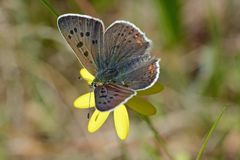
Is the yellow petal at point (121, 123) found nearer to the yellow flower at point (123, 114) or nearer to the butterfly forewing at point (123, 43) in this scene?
the yellow flower at point (123, 114)

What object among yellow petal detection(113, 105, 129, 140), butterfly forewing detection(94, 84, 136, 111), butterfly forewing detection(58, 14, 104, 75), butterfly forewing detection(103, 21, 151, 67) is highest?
butterfly forewing detection(58, 14, 104, 75)

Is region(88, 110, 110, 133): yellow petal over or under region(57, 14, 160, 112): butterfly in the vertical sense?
under

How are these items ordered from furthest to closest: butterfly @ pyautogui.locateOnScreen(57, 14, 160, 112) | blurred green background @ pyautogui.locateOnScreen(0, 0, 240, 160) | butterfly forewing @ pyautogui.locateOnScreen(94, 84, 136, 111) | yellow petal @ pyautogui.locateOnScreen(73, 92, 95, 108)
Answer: blurred green background @ pyautogui.locateOnScreen(0, 0, 240, 160) → yellow petal @ pyautogui.locateOnScreen(73, 92, 95, 108) → butterfly @ pyautogui.locateOnScreen(57, 14, 160, 112) → butterfly forewing @ pyautogui.locateOnScreen(94, 84, 136, 111)

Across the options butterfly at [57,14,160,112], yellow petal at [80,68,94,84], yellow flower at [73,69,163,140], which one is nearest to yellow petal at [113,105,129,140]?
yellow flower at [73,69,163,140]

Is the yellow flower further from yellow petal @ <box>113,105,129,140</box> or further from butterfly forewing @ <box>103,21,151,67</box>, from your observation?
butterfly forewing @ <box>103,21,151,67</box>

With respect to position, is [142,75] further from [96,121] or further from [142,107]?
[96,121]

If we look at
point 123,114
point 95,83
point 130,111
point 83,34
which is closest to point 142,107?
point 123,114

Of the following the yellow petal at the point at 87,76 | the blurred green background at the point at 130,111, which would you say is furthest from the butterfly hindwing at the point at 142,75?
the blurred green background at the point at 130,111

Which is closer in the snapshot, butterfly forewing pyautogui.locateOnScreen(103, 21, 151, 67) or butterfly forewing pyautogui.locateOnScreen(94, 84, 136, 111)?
butterfly forewing pyautogui.locateOnScreen(94, 84, 136, 111)
